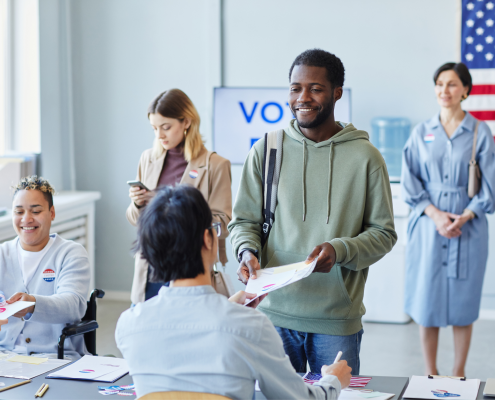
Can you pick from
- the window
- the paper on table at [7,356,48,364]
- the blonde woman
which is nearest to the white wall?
the window

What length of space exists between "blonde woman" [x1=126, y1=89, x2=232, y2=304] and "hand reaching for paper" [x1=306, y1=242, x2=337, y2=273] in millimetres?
1195

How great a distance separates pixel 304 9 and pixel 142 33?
4.55 ft

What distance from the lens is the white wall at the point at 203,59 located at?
181 inches

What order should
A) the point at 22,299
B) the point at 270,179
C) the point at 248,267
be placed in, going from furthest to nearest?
the point at 22,299
the point at 270,179
the point at 248,267

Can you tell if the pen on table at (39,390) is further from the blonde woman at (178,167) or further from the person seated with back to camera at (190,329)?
the blonde woman at (178,167)

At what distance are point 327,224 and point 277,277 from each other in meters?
0.26

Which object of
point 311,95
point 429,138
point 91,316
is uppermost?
point 311,95

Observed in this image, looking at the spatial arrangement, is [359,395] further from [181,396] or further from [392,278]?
[392,278]

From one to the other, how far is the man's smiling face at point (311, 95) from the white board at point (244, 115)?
109 inches

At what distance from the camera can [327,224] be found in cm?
181

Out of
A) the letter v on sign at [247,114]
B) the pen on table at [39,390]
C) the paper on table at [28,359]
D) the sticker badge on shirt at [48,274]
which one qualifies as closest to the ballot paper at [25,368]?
the paper on table at [28,359]

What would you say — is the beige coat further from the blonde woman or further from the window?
the window

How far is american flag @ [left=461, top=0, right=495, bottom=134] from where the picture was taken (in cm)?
444

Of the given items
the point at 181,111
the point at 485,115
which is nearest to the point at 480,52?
the point at 485,115
